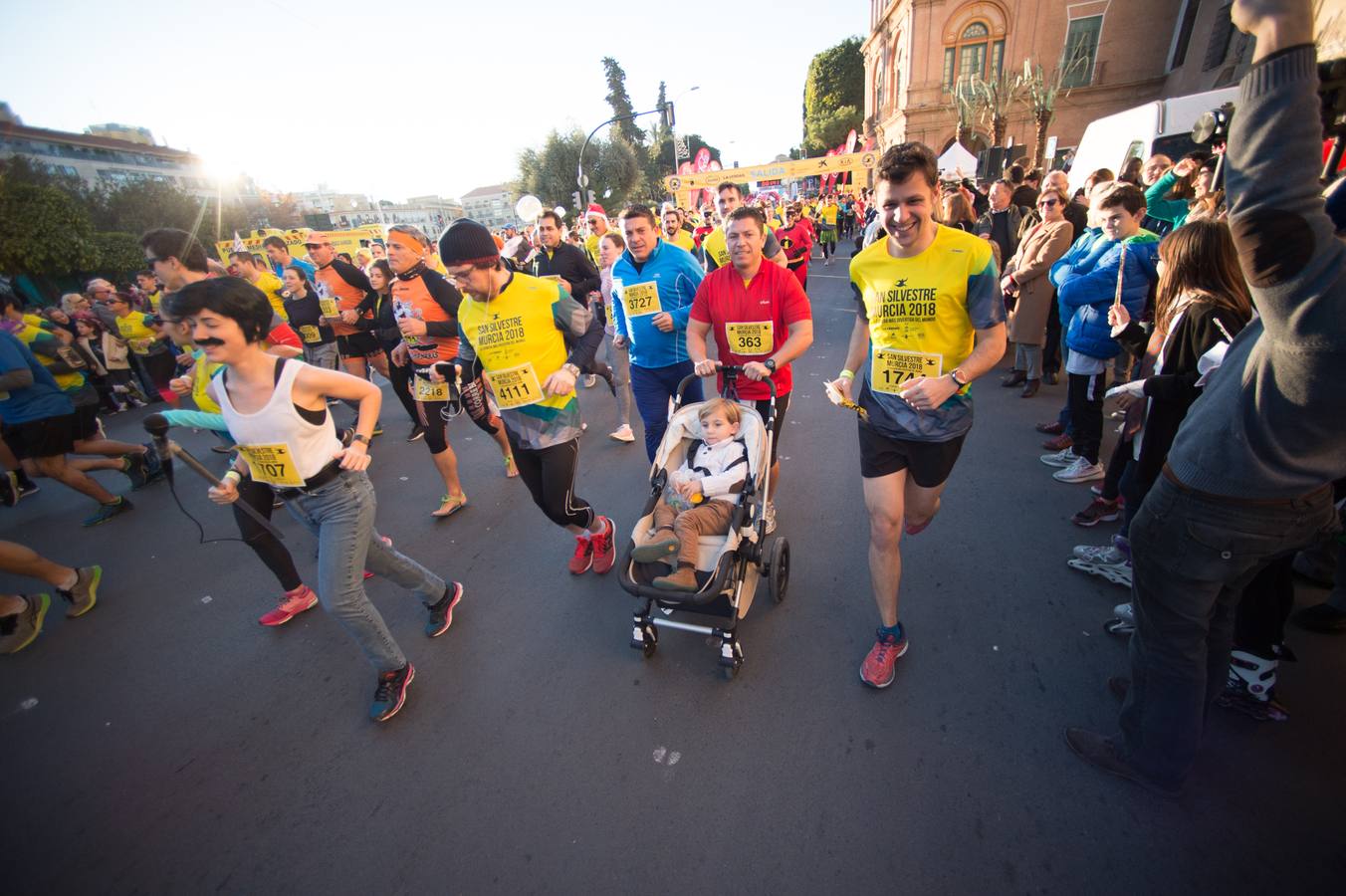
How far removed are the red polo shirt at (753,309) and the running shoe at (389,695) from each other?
98.7 inches

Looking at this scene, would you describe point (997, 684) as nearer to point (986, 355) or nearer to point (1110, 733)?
point (1110, 733)

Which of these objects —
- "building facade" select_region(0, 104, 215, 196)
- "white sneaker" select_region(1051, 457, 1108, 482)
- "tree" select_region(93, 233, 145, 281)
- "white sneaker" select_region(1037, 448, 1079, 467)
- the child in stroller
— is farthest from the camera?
"building facade" select_region(0, 104, 215, 196)

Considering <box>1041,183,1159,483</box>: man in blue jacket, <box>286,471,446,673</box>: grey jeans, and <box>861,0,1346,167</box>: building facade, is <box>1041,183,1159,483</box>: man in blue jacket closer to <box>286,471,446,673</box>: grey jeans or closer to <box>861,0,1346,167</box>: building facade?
<box>286,471,446,673</box>: grey jeans

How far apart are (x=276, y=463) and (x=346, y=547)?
49 centimetres

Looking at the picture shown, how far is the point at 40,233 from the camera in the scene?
18.1 m

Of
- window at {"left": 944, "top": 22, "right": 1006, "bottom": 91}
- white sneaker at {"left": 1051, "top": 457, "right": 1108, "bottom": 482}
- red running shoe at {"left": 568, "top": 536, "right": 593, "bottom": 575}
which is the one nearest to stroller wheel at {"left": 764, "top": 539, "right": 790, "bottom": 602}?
red running shoe at {"left": 568, "top": 536, "right": 593, "bottom": 575}

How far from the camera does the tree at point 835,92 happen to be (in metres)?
50.2

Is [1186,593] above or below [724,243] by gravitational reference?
below

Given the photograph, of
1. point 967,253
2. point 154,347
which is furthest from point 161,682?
point 154,347

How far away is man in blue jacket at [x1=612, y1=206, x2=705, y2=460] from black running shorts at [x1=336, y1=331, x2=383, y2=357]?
3.15m

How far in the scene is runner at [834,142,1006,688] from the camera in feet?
7.22

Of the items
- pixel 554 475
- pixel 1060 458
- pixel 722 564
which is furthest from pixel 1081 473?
pixel 554 475

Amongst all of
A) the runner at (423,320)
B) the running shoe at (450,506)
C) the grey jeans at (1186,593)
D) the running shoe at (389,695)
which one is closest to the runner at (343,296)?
the runner at (423,320)

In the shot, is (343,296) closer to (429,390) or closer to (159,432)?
(429,390)
